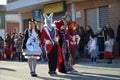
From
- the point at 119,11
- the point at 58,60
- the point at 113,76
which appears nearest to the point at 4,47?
the point at 119,11

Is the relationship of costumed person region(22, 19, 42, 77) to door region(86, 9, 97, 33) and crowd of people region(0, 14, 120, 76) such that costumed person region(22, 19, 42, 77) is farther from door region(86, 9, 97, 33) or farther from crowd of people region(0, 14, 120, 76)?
door region(86, 9, 97, 33)

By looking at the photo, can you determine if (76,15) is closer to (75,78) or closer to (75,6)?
(75,6)

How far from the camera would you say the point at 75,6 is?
2653 centimetres

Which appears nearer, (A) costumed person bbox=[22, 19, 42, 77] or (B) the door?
(A) costumed person bbox=[22, 19, 42, 77]

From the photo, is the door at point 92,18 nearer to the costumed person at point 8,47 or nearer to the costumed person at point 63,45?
the costumed person at point 8,47

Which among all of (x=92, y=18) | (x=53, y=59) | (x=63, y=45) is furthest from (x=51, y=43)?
(x=92, y=18)

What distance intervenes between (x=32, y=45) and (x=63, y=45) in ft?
4.10

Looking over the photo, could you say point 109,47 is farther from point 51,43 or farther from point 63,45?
point 51,43

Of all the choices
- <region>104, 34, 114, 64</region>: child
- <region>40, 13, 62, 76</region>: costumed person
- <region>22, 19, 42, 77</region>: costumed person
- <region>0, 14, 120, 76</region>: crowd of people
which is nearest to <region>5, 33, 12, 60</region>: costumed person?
<region>104, 34, 114, 64</region>: child

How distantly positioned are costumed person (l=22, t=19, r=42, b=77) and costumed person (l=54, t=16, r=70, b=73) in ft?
2.74

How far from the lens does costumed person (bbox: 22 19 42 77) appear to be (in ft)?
45.1

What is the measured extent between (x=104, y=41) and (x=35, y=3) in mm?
9945

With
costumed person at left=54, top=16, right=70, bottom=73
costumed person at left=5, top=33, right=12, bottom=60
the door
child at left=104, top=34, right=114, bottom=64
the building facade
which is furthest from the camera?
costumed person at left=5, top=33, right=12, bottom=60

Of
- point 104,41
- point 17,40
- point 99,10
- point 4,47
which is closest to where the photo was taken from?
point 104,41
